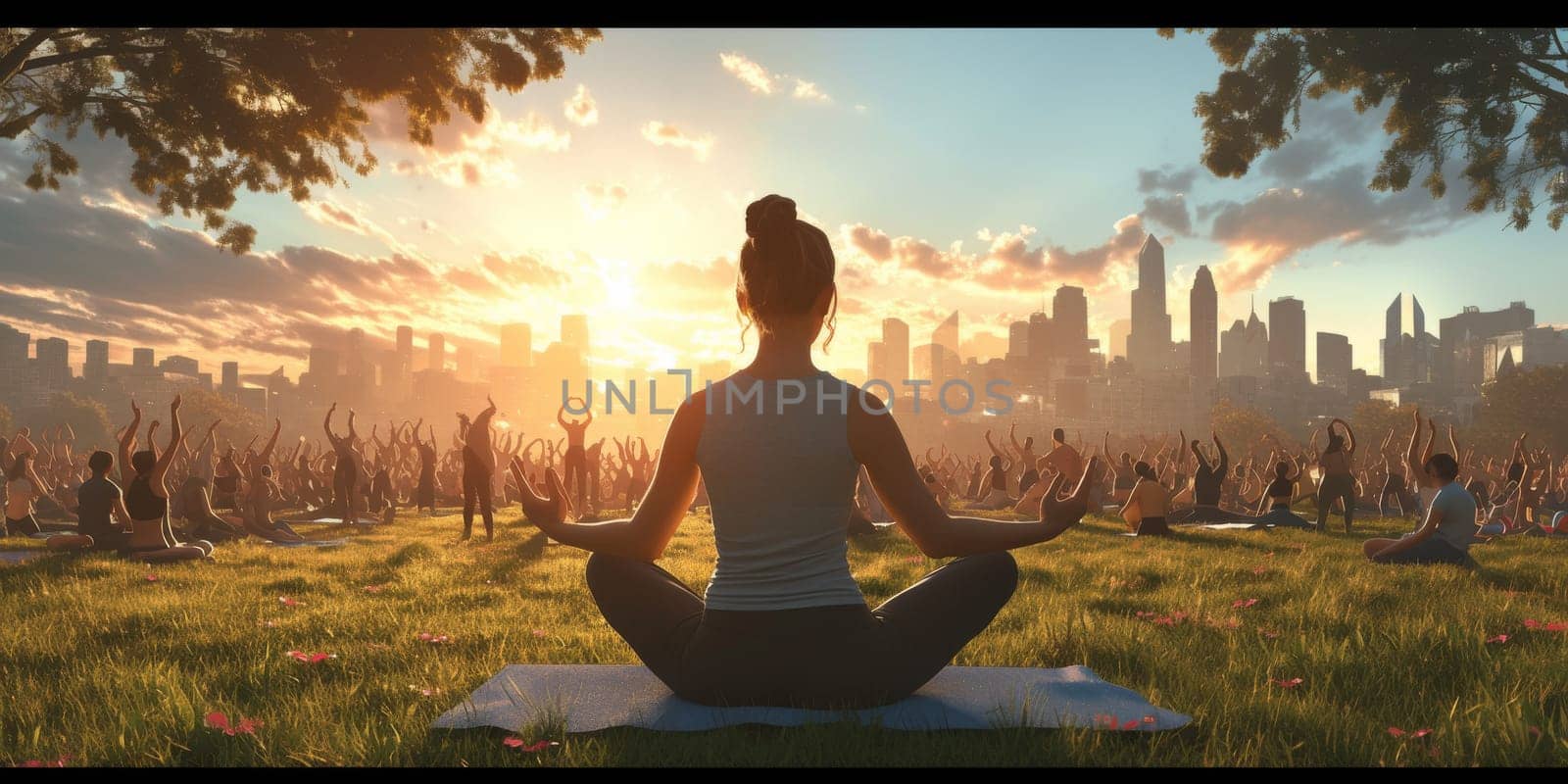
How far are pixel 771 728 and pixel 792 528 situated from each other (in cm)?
90

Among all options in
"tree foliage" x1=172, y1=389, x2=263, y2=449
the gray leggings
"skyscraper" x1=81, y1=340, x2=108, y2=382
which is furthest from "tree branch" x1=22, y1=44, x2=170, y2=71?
"skyscraper" x1=81, y1=340, x2=108, y2=382

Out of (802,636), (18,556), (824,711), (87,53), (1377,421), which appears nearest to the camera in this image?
(802,636)

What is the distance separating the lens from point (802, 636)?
3.43m

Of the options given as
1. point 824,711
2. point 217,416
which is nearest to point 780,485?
point 824,711

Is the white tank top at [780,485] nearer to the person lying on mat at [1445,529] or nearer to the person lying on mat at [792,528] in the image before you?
the person lying on mat at [792,528]

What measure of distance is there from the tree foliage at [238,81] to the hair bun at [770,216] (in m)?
10.1

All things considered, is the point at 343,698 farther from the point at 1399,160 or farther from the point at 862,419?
the point at 1399,160

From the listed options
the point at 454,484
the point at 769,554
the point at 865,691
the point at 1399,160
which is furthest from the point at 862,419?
the point at 454,484

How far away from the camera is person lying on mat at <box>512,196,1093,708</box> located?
3.32 m

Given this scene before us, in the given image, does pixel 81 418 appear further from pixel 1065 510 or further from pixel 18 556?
pixel 1065 510

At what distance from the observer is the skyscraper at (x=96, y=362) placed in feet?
633

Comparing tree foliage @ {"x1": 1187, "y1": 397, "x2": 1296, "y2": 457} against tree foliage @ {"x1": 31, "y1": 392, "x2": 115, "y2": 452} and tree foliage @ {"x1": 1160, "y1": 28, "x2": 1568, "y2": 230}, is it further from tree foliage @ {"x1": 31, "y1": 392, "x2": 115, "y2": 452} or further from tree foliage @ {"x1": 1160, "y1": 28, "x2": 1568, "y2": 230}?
tree foliage @ {"x1": 31, "y1": 392, "x2": 115, "y2": 452}

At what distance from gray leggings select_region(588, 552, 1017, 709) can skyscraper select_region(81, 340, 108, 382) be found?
814ft

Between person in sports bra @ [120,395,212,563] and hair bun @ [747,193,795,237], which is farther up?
hair bun @ [747,193,795,237]
